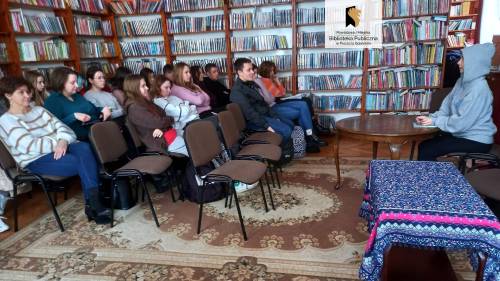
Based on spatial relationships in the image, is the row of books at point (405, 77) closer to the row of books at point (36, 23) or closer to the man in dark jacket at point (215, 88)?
the man in dark jacket at point (215, 88)

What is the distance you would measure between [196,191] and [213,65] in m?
2.64

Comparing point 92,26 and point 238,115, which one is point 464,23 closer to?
point 238,115

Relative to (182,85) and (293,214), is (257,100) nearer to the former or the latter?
(182,85)

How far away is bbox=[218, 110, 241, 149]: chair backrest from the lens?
290 centimetres

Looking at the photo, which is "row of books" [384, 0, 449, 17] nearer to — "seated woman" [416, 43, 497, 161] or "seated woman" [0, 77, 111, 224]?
"seated woman" [416, 43, 497, 161]

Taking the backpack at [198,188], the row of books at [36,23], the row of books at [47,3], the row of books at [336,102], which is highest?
the row of books at [47,3]

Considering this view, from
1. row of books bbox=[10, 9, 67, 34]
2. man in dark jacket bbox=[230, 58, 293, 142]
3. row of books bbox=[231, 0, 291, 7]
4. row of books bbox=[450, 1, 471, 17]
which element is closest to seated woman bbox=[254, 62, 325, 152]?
man in dark jacket bbox=[230, 58, 293, 142]

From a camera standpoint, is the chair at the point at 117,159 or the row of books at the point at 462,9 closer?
the chair at the point at 117,159

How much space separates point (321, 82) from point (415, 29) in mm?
1457

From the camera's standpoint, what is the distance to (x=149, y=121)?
3.00 m

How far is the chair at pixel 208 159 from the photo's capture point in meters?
2.36

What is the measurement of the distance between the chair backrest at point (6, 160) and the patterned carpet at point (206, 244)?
1.74 ft

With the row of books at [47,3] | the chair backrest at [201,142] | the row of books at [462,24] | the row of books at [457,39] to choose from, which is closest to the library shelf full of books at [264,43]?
the row of books at [47,3]

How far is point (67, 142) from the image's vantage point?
9.09 feet
